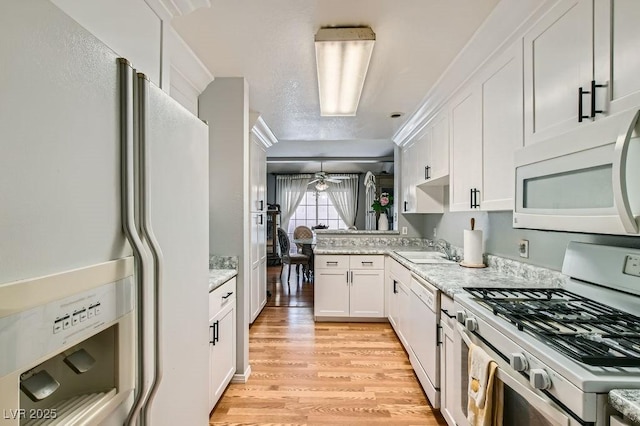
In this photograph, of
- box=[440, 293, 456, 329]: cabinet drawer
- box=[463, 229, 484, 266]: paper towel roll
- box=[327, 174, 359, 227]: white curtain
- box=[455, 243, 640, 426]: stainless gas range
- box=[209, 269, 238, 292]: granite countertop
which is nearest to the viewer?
box=[455, 243, 640, 426]: stainless gas range

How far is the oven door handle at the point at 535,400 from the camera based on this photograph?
85cm

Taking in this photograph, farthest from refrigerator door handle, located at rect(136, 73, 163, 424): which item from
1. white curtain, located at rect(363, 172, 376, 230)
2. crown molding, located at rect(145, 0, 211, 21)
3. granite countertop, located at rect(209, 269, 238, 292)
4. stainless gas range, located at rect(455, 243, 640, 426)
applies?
white curtain, located at rect(363, 172, 376, 230)

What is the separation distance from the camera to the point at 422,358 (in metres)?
2.23

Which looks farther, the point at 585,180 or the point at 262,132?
the point at 262,132

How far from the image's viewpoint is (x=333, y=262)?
3.70 m

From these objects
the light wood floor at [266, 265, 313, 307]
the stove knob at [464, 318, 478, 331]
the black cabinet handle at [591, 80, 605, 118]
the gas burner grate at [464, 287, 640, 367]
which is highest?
the black cabinet handle at [591, 80, 605, 118]

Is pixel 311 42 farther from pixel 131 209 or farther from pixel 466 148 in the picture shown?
pixel 131 209

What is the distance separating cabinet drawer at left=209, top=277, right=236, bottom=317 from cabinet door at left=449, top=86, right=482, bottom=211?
177 centimetres

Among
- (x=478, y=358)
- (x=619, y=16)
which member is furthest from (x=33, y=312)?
(x=619, y=16)

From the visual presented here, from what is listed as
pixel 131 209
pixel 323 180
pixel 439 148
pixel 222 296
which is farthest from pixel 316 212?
pixel 131 209

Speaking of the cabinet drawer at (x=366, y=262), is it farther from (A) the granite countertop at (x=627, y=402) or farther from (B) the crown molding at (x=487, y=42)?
(A) the granite countertop at (x=627, y=402)

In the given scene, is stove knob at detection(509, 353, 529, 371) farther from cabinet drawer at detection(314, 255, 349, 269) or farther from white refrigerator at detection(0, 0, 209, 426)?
cabinet drawer at detection(314, 255, 349, 269)

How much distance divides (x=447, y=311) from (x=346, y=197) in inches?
270

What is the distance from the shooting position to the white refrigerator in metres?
0.49
